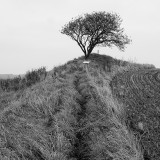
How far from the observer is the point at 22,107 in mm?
4820

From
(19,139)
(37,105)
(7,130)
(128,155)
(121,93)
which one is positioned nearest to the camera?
(128,155)

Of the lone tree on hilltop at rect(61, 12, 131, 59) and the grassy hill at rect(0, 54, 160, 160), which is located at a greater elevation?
the lone tree on hilltop at rect(61, 12, 131, 59)

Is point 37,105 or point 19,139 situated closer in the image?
point 19,139

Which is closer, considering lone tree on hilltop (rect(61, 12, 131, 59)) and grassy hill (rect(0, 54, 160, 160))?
grassy hill (rect(0, 54, 160, 160))

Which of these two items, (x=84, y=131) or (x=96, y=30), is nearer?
(x=84, y=131)

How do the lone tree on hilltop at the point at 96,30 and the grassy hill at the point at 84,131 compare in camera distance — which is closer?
the grassy hill at the point at 84,131

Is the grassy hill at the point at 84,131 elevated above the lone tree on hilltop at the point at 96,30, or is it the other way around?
the lone tree on hilltop at the point at 96,30

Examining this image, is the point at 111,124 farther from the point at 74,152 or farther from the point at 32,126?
the point at 32,126

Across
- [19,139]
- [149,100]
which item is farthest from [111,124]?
[19,139]

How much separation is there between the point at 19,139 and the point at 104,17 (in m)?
23.5

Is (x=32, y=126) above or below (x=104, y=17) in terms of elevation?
below

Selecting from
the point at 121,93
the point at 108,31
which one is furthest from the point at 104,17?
the point at 121,93

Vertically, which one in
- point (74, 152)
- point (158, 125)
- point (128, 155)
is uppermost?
point (158, 125)

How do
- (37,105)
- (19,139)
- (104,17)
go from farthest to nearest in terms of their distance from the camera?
1. (104,17)
2. (37,105)
3. (19,139)
